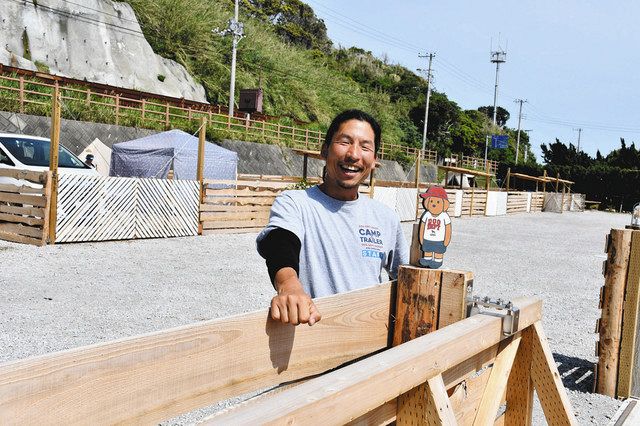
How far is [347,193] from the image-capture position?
235 cm

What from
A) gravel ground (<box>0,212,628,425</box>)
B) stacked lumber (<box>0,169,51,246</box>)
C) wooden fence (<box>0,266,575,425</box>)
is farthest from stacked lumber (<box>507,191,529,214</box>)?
wooden fence (<box>0,266,575,425</box>)

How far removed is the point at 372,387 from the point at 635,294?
4.15 m

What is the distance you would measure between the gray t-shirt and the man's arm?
0.32 feet

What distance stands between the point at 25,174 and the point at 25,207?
607mm

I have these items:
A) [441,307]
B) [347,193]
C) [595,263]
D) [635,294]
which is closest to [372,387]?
[441,307]

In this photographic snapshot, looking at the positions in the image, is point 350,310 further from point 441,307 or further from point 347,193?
point 347,193

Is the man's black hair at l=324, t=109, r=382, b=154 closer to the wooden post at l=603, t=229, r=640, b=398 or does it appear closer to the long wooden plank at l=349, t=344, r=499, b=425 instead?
the long wooden plank at l=349, t=344, r=499, b=425

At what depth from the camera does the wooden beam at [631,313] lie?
187 inches

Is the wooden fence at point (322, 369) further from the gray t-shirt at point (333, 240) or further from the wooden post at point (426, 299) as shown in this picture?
the gray t-shirt at point (333, 240)

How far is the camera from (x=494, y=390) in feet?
7.64

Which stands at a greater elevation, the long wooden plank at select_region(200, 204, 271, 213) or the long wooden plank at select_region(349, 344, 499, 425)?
the long wooden plank at select_region(349, 344, 499, 425)

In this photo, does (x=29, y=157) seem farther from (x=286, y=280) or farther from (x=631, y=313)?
(x=286, y=280)

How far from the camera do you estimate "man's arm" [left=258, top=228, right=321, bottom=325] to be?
1.56m

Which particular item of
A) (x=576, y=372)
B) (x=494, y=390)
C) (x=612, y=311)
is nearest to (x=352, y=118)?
(x=494, y=390)
